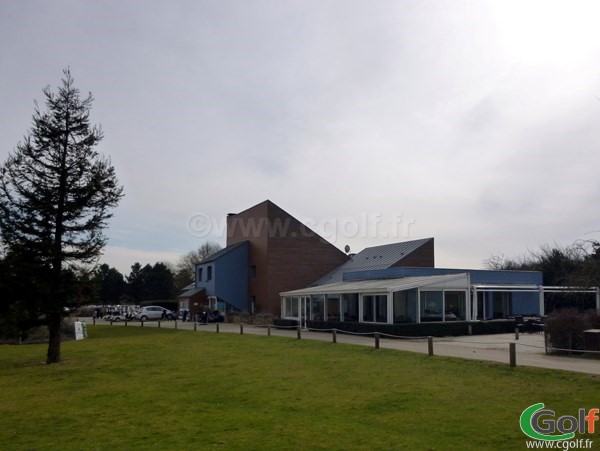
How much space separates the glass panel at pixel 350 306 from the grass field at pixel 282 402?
14053 millimetres

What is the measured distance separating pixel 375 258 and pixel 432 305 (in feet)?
44.5

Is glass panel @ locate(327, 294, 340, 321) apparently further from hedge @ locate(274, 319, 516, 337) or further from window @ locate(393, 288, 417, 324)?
window @ locate(393, 288, 417, 324)

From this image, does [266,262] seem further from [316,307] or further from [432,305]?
[432,305]

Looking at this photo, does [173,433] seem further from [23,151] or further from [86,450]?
[23,151]

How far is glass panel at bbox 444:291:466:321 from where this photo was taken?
97.0ft

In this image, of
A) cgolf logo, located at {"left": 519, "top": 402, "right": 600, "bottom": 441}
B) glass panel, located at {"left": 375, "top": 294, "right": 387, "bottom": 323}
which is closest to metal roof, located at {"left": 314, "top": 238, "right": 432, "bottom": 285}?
glass panel, located at {"left": 375, "top": 294, "right": 387, "bottom": 323}

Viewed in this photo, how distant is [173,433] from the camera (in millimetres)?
9148

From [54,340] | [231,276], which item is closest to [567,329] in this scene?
[54,340]

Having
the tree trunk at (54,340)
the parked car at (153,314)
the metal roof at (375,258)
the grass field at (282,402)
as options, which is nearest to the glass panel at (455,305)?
the metal roof at (375,258)

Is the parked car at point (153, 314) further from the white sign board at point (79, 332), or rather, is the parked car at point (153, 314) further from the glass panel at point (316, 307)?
the glass panel at point (316, 307)

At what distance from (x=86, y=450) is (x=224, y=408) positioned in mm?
3120

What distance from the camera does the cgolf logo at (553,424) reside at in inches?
338

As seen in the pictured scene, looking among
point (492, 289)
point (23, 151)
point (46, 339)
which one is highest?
point (23, 151)

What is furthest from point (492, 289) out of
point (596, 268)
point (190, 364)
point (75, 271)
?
point (75, 271)
